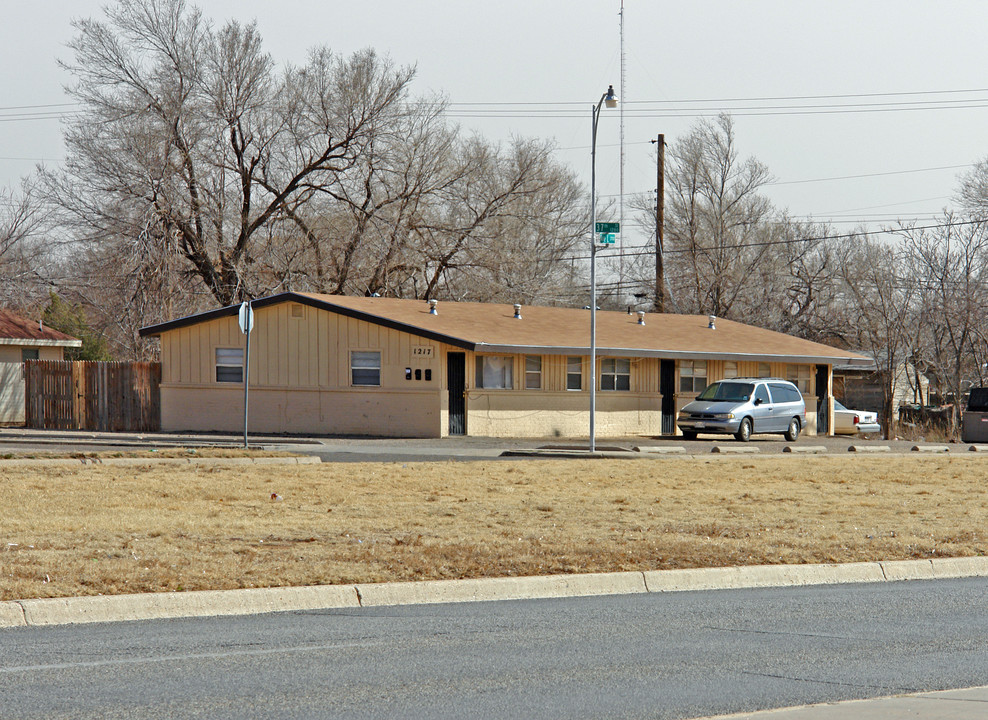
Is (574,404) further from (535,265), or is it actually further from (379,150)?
(535,265)

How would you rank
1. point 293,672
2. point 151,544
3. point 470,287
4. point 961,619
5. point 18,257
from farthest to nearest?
point 18,257 < point 470,287 < point 151,544 < point 961,619 < point 293,672

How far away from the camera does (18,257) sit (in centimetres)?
5147

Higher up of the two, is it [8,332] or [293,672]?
[8,332]

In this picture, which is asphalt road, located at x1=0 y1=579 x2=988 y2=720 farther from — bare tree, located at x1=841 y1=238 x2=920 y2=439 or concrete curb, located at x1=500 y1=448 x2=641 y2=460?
bare tree, located at x1=841 y1=238 x2=920 y2=439

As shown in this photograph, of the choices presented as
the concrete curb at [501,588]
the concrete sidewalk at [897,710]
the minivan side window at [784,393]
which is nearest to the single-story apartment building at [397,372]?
the minivan side window at [784,393]

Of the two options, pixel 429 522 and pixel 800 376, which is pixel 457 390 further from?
pixel 429 522

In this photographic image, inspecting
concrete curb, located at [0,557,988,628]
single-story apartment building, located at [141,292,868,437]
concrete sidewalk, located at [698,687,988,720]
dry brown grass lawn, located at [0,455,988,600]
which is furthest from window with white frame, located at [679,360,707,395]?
concrete sidewalk, located at [698,687,988,720]

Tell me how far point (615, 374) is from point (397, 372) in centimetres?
707

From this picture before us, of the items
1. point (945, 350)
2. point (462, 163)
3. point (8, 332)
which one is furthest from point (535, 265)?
point (8, 332)

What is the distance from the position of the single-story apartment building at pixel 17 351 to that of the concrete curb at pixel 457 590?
2691cm

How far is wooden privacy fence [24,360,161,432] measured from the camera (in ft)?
106

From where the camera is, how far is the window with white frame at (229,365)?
31312mm

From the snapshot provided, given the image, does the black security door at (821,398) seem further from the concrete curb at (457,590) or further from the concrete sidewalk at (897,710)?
the concrete sidewalk at (897,710)

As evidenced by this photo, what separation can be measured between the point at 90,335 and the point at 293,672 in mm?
41573
